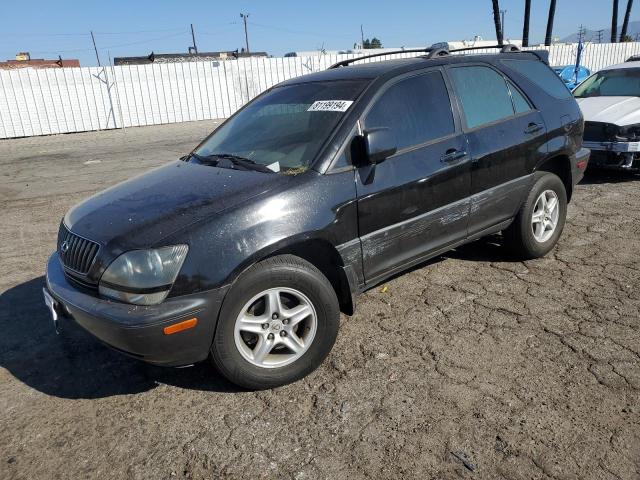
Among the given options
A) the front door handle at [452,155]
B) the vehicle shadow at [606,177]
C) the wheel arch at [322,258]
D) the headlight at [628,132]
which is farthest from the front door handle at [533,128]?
the vehicle shadow at [606,177]

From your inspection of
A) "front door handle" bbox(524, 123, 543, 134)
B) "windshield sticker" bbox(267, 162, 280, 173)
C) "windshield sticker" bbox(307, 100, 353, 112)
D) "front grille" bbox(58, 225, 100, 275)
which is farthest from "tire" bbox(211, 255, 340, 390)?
"front door handle" bbox(524, 123, 543, 134)

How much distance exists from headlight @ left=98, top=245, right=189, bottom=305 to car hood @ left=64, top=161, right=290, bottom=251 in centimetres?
7

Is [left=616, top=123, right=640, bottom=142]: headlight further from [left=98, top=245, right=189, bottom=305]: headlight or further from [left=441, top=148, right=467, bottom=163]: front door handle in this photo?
[left=98, top=245, right=189, bottom=305]: headlight

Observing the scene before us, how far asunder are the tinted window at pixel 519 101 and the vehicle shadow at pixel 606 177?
3591 millimetres

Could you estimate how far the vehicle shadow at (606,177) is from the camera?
7295 millimetres

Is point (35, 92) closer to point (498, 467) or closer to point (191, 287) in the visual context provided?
point (191, 287)

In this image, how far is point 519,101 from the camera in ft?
14.1

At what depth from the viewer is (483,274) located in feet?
14.3

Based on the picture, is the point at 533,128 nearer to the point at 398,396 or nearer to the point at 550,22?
the point at 398,396

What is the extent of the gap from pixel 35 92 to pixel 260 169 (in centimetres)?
1886

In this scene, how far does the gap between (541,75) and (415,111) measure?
1.82 m

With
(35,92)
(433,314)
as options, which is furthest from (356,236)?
(35,92)

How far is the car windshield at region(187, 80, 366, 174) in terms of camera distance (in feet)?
10.6

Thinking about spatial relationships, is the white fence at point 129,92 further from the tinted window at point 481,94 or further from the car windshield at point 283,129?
the tinted window at point 481,94
